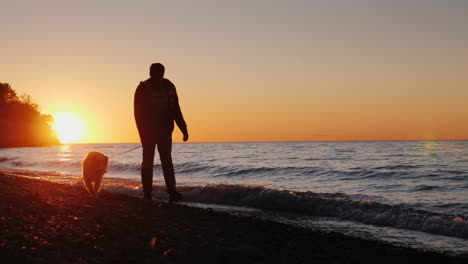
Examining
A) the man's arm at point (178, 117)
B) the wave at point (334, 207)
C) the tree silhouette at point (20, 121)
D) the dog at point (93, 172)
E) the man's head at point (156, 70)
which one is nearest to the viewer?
the wave at point (334, 207)

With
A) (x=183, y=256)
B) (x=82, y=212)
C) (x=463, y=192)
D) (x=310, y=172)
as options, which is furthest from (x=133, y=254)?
(x=310, y=172)

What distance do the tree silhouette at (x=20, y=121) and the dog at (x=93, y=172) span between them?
9966cm

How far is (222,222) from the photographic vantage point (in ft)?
18.5

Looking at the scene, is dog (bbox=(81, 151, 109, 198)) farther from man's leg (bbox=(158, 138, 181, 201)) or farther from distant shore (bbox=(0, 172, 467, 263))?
distant shore (bbox=(0, 172, 467, 263))

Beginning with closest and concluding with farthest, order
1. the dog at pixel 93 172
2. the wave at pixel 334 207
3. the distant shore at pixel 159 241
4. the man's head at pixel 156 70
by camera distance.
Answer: the distant shore at pixel 159 241 → the wave at pixel 334 207 → the man's head at pixel 156 70 → the dog at pixel 93 172

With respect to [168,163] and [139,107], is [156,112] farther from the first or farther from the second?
[168,163]

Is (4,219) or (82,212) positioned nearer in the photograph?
(4,219)

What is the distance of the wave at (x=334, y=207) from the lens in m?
6.83

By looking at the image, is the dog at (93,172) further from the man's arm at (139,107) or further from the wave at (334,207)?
the wave at (334,207)

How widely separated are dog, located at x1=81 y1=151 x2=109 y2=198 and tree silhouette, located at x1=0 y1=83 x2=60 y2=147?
327ft

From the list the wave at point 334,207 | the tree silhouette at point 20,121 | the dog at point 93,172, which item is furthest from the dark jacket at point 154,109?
the tree silhouette at point 20,121

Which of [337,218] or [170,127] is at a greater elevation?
[170,127]

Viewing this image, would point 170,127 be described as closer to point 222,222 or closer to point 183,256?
point 222,222

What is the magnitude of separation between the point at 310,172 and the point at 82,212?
16.8 metres
